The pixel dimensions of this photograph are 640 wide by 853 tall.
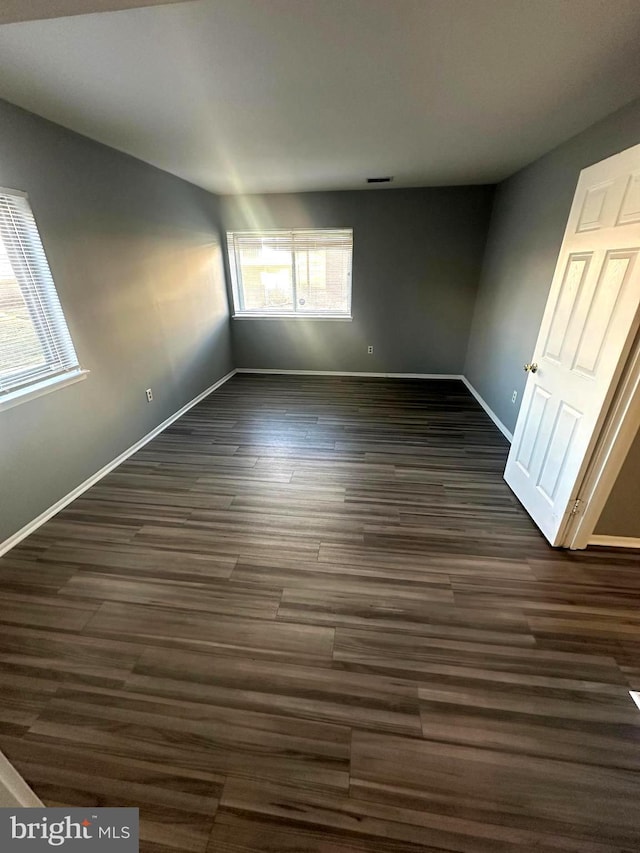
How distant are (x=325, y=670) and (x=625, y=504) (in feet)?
6.16

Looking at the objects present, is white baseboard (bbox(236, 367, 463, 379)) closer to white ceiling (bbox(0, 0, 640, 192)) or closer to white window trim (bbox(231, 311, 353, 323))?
white window trim (bbox(231, 311, 353, 323))

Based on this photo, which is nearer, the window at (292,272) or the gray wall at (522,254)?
the gray wall at (522,254)

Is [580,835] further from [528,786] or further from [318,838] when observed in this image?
[318,838]

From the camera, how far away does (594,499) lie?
191cm

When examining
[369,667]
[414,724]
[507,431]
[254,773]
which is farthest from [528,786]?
[507,431]

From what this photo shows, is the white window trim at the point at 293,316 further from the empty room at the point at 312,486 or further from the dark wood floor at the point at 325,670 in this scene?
the dark wood floor at the point at 325,670

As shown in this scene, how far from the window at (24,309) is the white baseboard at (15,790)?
1.77 m

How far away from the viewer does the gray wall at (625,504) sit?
6.05 feet

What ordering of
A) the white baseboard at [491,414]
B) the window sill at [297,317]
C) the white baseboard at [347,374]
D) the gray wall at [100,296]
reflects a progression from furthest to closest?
1. the white baseboard at [347,374]
2. the window sill at [297,317]
3. the white baseboard at [491,414]
4. the gray wall at [100,296]

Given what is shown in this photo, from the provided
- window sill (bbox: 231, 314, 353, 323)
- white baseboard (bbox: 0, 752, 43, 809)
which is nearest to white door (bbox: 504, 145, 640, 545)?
white baseboard (bbox: 0, 752, 43, 809)

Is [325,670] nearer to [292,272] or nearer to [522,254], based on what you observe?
[522,254]

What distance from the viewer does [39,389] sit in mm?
2219

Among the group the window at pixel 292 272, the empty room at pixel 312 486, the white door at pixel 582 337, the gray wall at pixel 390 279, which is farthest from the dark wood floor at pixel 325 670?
the window at pixel 292 272

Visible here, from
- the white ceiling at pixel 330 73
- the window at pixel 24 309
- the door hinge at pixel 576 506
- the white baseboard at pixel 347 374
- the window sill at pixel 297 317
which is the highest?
the white ceiling at pixel 330 73
